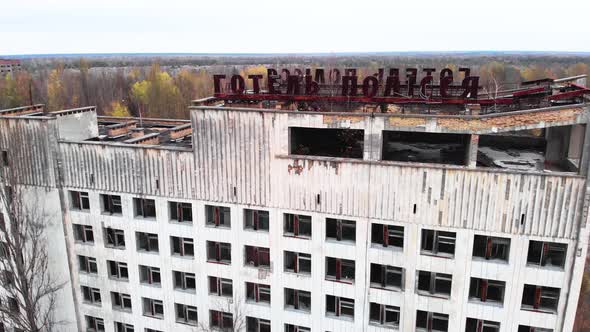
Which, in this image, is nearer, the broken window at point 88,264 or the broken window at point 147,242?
the broken window at point 147,242

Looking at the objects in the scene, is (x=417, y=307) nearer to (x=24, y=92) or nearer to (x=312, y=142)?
(x=312, y=142)

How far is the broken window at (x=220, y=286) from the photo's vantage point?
30.5m

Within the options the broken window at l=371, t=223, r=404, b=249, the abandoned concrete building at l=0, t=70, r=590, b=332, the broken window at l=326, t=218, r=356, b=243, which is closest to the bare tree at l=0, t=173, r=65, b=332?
the abandoned concrete building at l=0, t=70, r=590, b=332

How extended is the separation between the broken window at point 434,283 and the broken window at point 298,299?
23.8 feet

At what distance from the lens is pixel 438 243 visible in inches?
1014

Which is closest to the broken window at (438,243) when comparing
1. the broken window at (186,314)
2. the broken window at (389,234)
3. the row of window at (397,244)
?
the row of window at (397,244)

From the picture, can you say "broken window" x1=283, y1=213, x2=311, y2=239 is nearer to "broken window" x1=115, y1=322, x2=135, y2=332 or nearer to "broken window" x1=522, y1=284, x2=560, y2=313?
"broken window" x1=522, y1=284, x2=560, y2=313

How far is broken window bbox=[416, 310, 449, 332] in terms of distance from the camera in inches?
1048

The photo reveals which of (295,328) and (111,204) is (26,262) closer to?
(111,204)

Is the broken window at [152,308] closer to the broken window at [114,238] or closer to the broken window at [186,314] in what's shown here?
the broken window at [186,314]

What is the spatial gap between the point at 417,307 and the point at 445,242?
4.34m

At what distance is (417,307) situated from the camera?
26.5m

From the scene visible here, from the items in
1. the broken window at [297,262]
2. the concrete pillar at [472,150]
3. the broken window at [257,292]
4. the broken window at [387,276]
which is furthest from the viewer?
the broken window at [257,292]

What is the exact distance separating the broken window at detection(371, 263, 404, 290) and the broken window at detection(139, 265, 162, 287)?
15.3 metres
